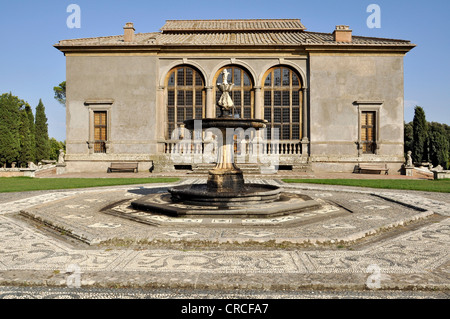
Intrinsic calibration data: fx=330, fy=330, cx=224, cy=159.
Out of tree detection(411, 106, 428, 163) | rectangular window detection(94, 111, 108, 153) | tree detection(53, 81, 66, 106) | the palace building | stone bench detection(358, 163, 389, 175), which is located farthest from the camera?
tree detection(53, 81, 66, 106)

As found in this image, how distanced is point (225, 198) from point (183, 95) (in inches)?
626

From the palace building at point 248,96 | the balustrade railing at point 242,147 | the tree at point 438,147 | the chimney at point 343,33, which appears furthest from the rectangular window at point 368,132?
the tree at point 438,147

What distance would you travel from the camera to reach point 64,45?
21.5m

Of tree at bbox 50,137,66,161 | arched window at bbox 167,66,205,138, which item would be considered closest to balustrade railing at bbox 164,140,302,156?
arched window at bbox 167,66,205,138

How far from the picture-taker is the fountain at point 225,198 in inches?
276

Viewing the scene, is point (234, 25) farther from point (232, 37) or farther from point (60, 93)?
point (60, 93)

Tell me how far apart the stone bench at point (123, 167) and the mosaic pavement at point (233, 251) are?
13139 millimetres

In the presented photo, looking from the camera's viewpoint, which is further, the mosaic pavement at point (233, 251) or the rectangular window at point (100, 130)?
the rectangular window at point (100, 130)

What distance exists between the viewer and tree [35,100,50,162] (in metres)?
31.3

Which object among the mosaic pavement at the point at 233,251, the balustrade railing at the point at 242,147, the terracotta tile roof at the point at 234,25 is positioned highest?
the terracotta tile roof at the point at 234,25

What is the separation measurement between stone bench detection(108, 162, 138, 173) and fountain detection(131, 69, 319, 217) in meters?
12.4

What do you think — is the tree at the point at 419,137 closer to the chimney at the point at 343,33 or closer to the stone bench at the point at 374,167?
the stone bench at the point at 374,167

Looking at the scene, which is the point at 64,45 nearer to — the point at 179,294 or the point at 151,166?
the point at 151,166

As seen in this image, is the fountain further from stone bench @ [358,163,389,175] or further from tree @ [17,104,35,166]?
tree @ [17,104,35,166]
